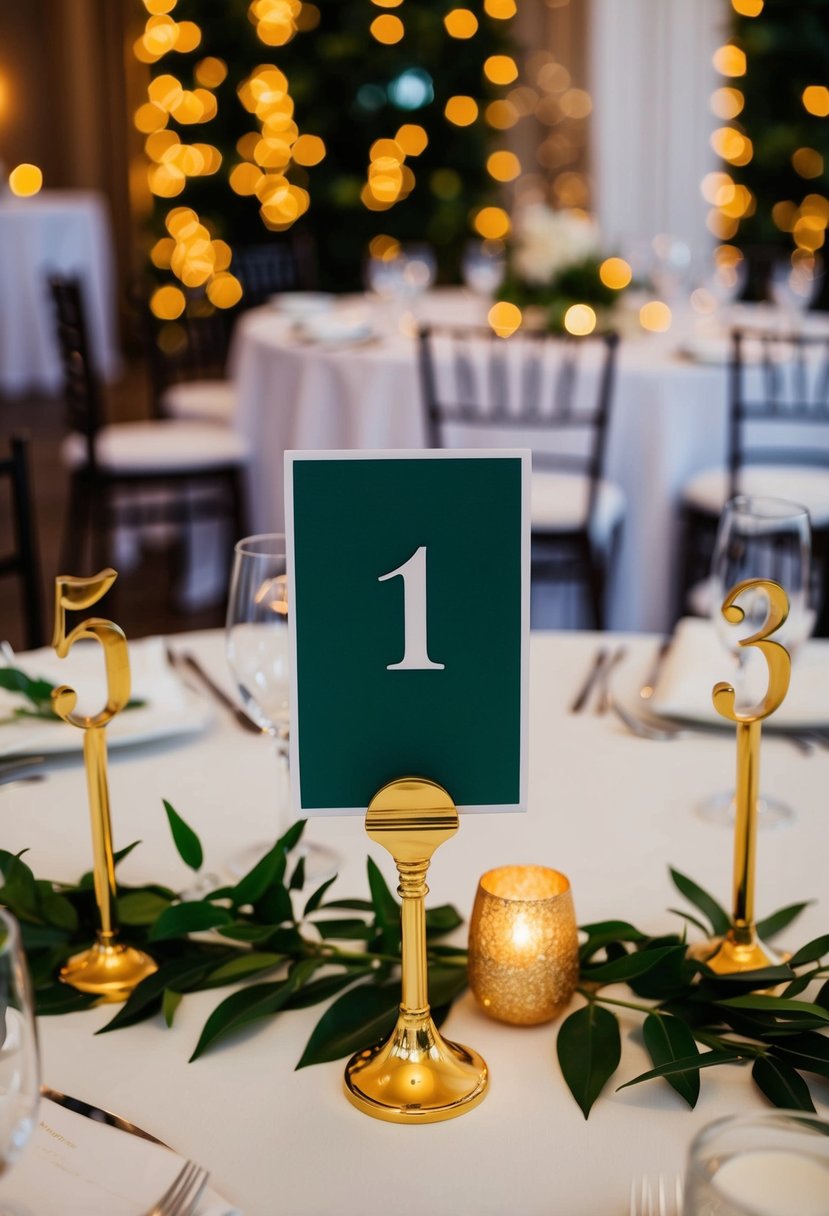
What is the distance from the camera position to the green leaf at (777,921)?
2.88ft

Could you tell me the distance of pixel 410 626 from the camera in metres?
0.71

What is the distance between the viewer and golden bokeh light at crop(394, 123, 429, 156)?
695cm

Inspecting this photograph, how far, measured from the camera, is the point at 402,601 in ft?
2.33

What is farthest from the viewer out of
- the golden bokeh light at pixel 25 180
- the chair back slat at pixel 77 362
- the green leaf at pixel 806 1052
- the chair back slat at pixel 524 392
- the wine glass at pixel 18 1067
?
the golden bokeh light at pixel 25 180

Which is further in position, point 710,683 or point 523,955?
point 710,683

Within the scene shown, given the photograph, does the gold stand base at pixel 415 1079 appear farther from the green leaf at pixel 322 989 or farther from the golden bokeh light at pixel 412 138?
the golden bokeh light at pixel 412 138

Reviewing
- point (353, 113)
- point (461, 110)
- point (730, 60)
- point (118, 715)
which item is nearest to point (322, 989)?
point (118, 715)

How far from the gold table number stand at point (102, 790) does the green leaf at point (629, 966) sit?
0.28 m

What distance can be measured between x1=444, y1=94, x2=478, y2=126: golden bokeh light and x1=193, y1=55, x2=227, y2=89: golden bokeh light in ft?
3.76

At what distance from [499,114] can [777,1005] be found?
6886 mm

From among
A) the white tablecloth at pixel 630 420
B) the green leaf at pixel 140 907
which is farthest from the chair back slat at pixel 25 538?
the white tablecloth at pixel 630 420

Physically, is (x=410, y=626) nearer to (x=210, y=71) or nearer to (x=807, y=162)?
(x=807, y=162)

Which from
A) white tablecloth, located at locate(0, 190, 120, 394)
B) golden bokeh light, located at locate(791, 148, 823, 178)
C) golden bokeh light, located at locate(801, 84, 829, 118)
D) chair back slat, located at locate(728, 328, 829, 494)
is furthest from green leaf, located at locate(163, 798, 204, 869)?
white tablecloth, located at locate(0, 190, 120, 394)

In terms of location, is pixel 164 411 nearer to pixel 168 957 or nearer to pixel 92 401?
pixel 92 401
